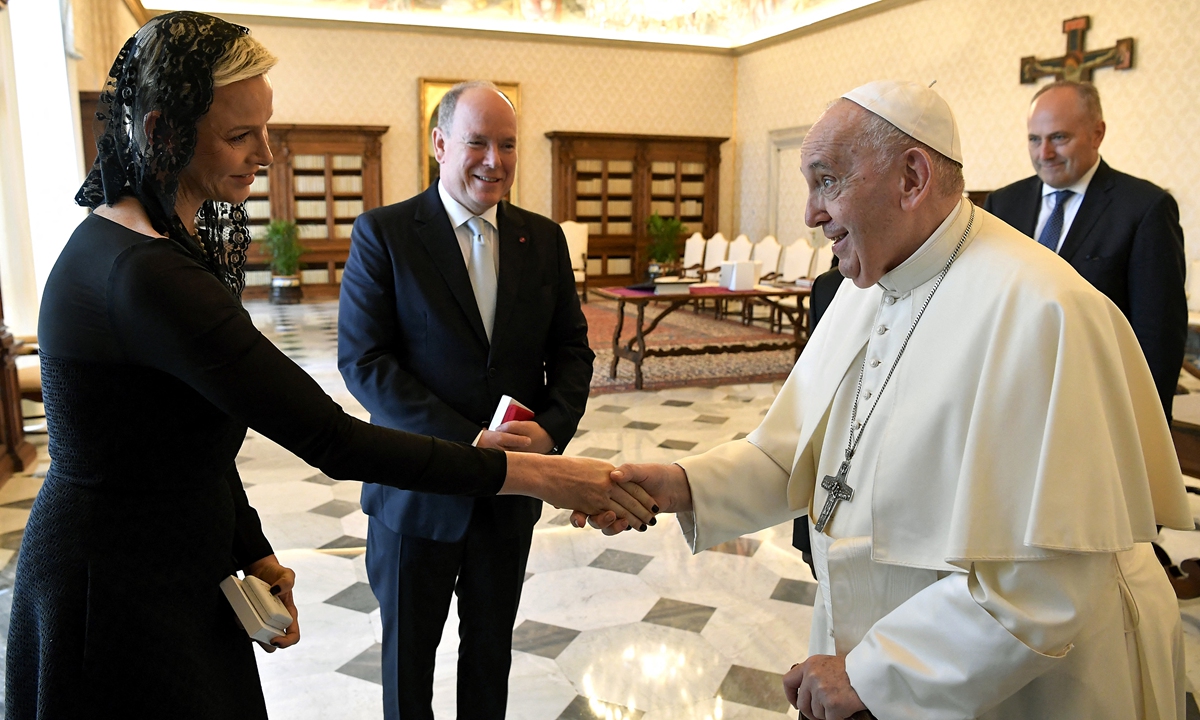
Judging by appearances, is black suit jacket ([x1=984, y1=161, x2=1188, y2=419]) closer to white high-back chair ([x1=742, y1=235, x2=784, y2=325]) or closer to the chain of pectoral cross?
the chain of pectoral cross

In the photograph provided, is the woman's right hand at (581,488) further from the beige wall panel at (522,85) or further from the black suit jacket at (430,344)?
the beige wall panel at (522,85)

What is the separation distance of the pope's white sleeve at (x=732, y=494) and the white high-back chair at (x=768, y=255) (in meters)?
10.3

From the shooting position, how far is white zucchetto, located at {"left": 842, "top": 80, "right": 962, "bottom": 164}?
1490mm

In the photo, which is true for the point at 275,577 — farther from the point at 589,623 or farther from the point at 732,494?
the point at 589,623

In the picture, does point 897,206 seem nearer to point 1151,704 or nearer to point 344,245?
point 1151,704

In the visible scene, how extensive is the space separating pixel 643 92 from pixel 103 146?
50.0 ft

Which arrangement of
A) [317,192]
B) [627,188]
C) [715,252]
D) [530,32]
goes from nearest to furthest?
[715,252] → [317,192] → [530,32] → [627,188]

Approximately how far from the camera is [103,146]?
1.38 meters

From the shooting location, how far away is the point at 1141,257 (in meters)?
3.13

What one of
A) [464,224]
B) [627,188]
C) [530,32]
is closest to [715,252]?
[627,188]

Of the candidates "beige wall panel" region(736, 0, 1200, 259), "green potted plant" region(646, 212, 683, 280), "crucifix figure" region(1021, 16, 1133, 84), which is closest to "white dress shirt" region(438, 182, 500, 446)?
"beige wall panel" region(736, 0, 1200, 259)

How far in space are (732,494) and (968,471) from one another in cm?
61

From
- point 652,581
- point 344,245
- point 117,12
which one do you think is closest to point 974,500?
point 652,581

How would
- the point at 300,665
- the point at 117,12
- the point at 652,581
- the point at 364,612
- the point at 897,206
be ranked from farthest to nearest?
the point at 117,12 < the point at 652,581 < the point at 364,612 < the point at 300,665 < the point at 897,206
